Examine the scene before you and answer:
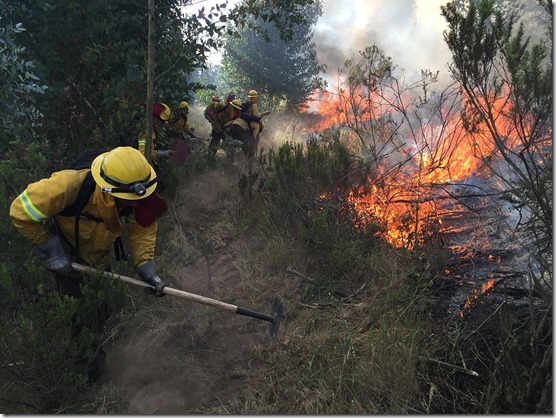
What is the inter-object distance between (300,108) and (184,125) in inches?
496

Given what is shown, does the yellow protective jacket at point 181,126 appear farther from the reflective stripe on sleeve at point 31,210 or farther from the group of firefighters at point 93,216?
the reflective stripe on sleeve at point 31,210

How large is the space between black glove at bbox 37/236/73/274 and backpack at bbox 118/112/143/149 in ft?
8.07

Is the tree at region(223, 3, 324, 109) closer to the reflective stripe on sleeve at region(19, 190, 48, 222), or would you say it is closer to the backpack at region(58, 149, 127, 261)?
the backpack at region(58, 149, 127, 261)

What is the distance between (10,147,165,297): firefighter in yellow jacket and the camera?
7.98 ft

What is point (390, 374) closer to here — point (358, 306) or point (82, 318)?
point (358, 306)

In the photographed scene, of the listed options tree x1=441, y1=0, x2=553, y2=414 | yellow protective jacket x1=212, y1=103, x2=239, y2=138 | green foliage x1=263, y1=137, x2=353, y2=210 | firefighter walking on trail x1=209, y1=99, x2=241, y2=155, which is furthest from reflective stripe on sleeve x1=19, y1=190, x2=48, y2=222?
yellow protective jacket x1=212, y1=103, x2=239, y2=138

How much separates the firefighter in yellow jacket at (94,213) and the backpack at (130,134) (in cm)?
220

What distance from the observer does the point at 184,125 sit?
7.67m

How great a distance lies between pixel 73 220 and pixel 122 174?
567 mm

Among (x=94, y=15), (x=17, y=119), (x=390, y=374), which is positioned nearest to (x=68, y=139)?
(x=17, y=119)

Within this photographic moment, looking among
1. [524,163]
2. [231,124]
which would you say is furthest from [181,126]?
[524,163]

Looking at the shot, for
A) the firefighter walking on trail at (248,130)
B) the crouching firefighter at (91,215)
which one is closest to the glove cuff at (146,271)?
the crouching firefighter at (91,215)

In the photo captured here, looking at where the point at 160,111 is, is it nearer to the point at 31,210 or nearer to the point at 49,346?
the point at 31,210

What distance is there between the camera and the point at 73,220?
2.68 meters
